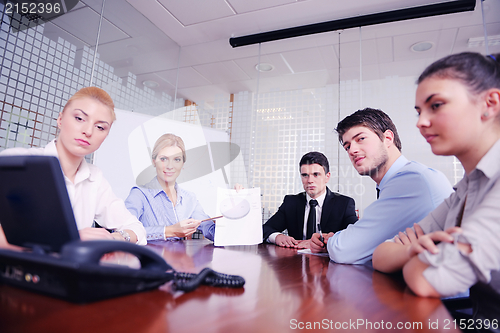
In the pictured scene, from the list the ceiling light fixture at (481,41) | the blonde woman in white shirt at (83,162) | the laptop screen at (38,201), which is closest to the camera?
the laptop screen at (38,201)

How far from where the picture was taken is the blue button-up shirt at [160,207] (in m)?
2.22

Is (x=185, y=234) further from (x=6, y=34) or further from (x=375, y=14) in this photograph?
(x=375, y=14)

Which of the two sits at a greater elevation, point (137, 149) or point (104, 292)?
point (137, 149)

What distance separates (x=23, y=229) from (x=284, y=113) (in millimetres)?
3725

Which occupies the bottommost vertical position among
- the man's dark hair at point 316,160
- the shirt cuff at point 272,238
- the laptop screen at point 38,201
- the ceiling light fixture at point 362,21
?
the shirt cuff at point 272,238

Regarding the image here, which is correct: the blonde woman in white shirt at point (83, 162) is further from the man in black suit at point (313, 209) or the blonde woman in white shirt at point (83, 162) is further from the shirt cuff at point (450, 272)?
the man in black suit at point (313, 209)

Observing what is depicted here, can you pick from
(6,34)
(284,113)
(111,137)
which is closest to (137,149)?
(111,137)

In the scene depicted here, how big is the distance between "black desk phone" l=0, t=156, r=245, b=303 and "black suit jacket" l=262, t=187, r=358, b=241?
1.83m

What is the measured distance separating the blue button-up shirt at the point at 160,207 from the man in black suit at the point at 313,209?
65 cm

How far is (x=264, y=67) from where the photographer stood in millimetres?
4066

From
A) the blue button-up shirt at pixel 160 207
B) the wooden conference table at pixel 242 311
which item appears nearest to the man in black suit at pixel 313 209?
the blue button-up shirt at pixel 160 207

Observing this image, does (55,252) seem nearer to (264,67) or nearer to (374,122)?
(374,122)

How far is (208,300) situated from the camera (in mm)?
558

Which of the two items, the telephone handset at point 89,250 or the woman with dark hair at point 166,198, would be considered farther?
the woman with dark hair at point 166,198
